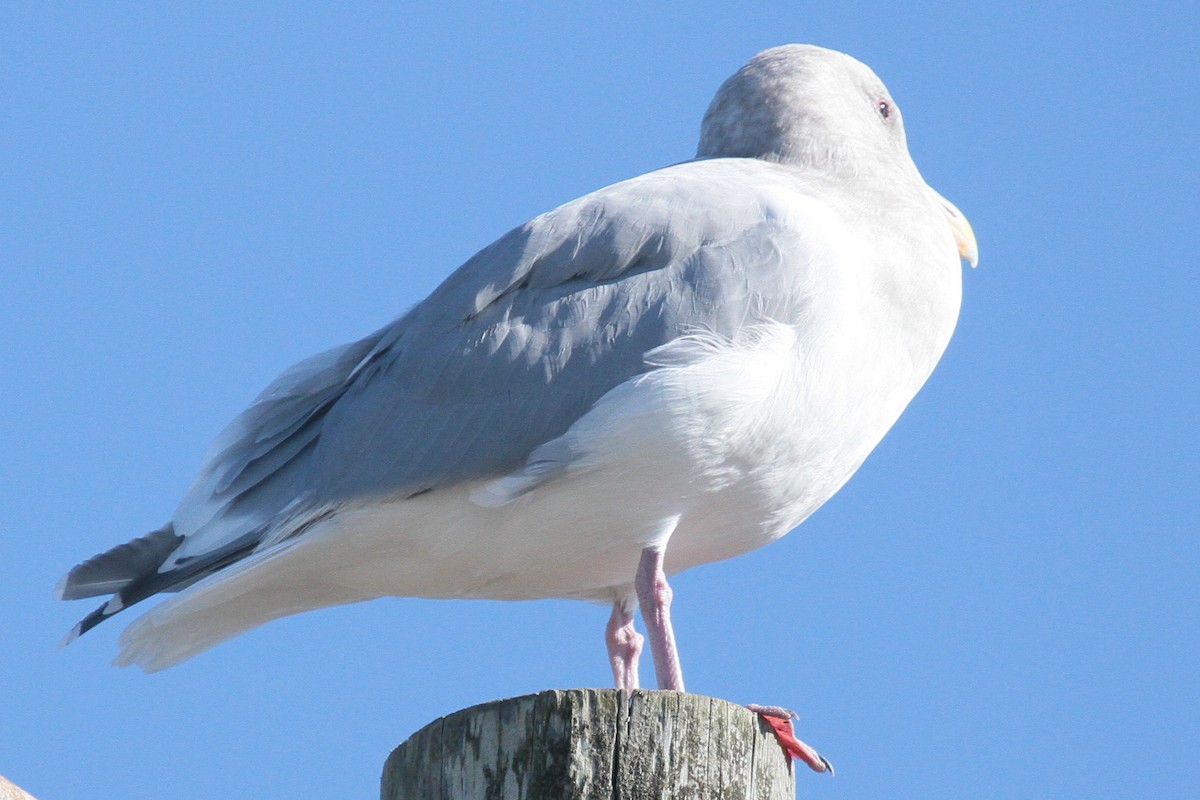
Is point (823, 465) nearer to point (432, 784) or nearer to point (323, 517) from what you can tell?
point (323, 517)

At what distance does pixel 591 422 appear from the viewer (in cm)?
601

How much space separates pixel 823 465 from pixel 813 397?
31cm

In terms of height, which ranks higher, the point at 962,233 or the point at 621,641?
the point at 962,233

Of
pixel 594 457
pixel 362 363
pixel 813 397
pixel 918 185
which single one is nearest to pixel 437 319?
pixel 362 363

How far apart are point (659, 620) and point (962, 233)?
2.58 meters

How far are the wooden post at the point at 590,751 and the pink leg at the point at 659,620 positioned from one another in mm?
1614

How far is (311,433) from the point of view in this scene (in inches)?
270

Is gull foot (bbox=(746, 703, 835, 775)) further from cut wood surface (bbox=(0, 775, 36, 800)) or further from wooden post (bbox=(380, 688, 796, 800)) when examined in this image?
cut wood surface (bbox=(0, 775, 36, 800))

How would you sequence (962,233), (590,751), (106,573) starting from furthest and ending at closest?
(962,233)
(106,573)
(590,751)

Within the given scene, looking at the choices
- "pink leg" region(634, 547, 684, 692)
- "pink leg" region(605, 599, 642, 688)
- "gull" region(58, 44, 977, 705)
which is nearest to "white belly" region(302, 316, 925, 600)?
"gull" region(58, 44, 977, 705)

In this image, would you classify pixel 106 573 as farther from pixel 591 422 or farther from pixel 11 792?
pixel 11 792

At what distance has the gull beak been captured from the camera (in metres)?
7.62

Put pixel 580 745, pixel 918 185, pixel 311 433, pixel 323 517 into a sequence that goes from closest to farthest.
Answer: pixel 580 745, pixel 323 517, pixel 311 433, pixel 918 185

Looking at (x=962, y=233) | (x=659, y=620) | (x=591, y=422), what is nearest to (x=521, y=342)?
(x=591, y=422)
